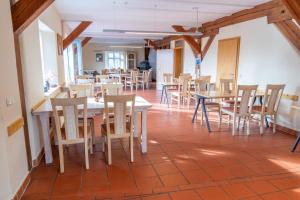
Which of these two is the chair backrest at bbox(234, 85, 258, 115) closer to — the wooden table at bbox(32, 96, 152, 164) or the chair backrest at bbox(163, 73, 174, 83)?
the wooden table at bbox(32, 96, 152, 164)

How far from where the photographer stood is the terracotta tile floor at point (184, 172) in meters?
2.16

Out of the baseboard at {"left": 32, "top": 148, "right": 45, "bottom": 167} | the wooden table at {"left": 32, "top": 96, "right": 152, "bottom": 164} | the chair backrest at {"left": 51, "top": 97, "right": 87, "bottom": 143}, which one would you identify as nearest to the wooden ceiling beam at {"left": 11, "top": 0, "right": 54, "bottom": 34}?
the chair backrest at {"left": 51, "top": 97, "right": 87, "bottom": 143}

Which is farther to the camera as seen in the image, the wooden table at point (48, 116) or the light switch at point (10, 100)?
the wooden table at point (48, 116)

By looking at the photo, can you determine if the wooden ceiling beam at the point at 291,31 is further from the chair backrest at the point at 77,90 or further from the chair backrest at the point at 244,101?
the chair backrest at the point at 77,90

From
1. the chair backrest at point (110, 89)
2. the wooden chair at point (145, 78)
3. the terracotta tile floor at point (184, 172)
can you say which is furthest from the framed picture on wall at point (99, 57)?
the terracotta tile floor at point (184, 172)

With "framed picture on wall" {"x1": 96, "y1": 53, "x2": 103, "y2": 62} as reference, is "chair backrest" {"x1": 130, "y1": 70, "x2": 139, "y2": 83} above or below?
below

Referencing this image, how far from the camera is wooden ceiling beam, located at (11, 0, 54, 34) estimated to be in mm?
2189

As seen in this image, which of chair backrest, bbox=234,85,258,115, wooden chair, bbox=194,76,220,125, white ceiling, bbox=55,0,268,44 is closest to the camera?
chair backrest, bbox=234,85,258,115

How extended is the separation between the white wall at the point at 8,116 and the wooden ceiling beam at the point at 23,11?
9cm

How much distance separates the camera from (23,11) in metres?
2.22

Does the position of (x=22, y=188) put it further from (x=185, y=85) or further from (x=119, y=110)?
(x=185, y=85)

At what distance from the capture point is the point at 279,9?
13.4ft

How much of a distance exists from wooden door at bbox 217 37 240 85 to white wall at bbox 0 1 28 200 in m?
4.86

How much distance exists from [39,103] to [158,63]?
7.38 m
